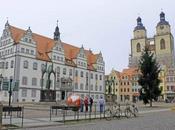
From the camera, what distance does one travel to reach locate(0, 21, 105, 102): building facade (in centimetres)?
6272

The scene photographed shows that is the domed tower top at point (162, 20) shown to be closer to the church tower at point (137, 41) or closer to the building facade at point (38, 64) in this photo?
the church tower at point (137, 41)

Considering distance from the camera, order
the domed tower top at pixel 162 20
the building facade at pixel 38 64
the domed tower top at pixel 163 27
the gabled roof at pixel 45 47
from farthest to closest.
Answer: the domed tower top at pixel 162 20 < the domed tower top at pixel 163 27 < the gabled roof at pixel 45 47 < the building facade at pixel 38 64

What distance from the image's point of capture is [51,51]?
71.9 metres

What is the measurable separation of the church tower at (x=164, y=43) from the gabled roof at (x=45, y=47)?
1794 inches

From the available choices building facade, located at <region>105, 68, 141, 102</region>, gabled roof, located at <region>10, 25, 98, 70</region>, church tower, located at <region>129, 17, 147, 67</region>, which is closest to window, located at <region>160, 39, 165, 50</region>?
church tower, located at <region>129, 17, 147, 67</region>

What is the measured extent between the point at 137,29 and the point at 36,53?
8480cm

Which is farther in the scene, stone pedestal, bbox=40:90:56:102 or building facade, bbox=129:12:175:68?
building facade, bbox=129:12:175:68

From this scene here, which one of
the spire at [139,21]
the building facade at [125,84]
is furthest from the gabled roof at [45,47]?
the spire at [139,21]

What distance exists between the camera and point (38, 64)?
67188mm

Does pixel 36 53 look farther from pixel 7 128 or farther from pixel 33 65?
pixel 7 128

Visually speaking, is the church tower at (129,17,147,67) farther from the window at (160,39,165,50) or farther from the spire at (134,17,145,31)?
the window at (160,39,165,50)

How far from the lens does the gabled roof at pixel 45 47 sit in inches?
2598

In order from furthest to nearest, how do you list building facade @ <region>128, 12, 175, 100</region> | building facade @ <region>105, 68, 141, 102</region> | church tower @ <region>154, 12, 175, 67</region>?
church tower @ <region>154, 12, 175, 67</region> < building facade @ <region>105, 68, 141, 102</region> < building facade @ <region>128, 12, 175, 100</region>

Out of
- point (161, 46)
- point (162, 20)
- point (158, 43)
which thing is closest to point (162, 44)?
point (161, 46)
